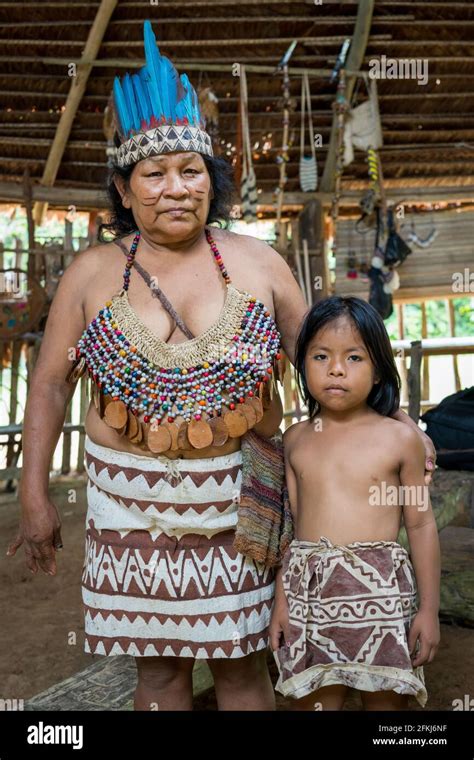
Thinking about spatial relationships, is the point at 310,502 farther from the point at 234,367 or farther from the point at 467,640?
the point at 467,640

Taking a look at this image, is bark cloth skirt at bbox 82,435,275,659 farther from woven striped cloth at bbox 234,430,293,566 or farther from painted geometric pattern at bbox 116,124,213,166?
painted geometric pattern at bbox 116,124,213,166

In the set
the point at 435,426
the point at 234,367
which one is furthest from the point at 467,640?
the point at 234,367

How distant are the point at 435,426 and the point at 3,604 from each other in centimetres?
257

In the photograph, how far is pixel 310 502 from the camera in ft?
6.50

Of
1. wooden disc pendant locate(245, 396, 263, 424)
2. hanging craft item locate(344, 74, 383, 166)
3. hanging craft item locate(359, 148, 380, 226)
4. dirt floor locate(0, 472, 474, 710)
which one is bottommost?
dirt floor locate(0, 472, 474, 710)

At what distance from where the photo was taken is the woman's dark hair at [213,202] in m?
2.15

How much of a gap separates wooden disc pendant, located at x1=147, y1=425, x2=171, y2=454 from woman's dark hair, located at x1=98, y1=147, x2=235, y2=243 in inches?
24.3

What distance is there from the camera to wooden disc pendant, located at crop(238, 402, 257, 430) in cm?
194

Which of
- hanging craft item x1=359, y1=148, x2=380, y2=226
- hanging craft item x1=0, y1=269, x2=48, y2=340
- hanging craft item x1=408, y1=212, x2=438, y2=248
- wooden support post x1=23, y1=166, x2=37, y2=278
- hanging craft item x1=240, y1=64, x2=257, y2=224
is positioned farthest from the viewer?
hanging craft item x1=408, y1=212, x2=438, y2=248

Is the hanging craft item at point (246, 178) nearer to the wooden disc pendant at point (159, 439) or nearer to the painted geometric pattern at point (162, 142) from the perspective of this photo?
the painted geometric pattern at point (162, 142)

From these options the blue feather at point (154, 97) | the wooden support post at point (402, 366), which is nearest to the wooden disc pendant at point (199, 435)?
the blue feather at point (154, 97)

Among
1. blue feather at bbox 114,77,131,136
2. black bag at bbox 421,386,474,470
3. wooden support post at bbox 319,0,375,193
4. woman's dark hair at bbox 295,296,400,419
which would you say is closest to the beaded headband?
blue feather at bbox 114,77,131,136

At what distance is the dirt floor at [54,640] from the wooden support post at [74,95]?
338 centimetres

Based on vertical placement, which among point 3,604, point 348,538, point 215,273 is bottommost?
point 3,604
